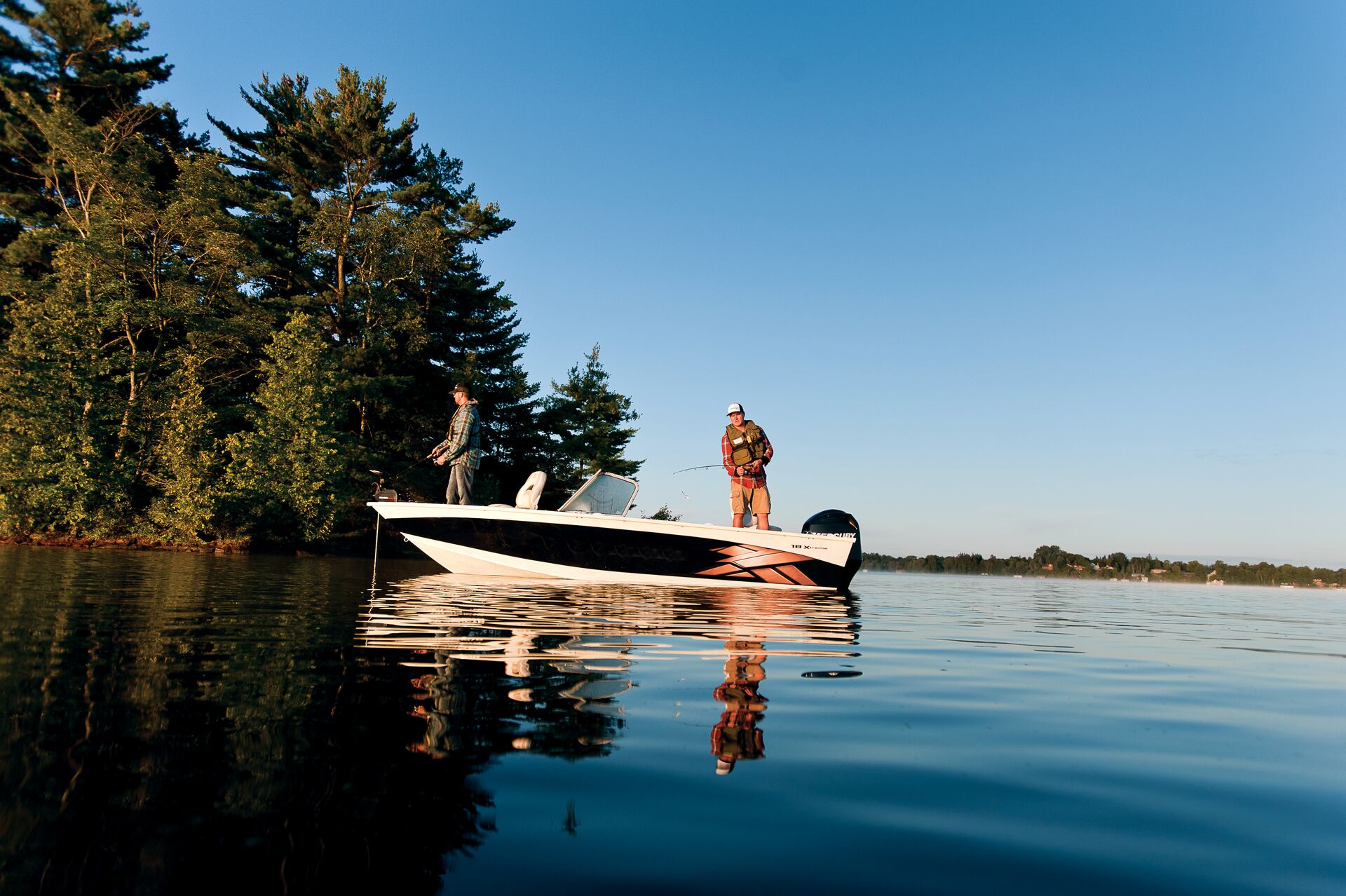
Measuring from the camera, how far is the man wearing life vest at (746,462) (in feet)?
42.3

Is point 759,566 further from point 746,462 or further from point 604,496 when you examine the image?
point 604,496

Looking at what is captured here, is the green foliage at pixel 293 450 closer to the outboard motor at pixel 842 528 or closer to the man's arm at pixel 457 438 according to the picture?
the man's arm at pixel 457 438

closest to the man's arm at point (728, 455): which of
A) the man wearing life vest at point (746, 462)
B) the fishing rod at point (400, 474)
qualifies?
the man wearing life vest at point (746, 462)

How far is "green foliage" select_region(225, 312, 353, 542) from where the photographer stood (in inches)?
941

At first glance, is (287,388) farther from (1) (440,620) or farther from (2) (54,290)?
(1) (440,620)

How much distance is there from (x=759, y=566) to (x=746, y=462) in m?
1.86

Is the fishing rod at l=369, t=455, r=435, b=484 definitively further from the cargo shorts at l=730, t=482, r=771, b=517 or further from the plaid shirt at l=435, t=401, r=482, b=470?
the cargo shorts at l=730, t=482, r=771, b=517

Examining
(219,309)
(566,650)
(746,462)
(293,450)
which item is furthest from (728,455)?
(219,309)

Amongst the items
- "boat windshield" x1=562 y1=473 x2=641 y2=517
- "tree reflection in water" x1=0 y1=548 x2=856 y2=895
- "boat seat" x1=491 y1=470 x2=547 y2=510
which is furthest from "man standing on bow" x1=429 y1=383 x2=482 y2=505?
"tree reflection in water" x1=0 y1=548 x2=856 y2=895

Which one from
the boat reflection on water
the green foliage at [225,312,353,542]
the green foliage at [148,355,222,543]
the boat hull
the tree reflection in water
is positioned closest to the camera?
the tree reflection in water

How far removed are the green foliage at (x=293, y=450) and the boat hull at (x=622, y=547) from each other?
13.7m

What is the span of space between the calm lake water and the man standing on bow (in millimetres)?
6271

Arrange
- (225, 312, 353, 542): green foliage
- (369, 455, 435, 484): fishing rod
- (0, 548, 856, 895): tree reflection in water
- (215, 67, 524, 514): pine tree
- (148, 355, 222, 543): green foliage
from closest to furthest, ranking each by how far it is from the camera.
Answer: (0, 548, 856, 895): tree reflection in water
(369, 455, 435, 484): fishing rod
(148, 355, 222, 543): green foliage
(225, 312, 353, 542): green foliage
(215, 67, 524, 514): pine tree

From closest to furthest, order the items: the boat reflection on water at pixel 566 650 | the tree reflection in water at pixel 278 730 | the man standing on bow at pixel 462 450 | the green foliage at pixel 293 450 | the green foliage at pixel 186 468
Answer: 1. the tree reflection in water at pixel 278 730
2. the boat reflection on water at pixel 566 650
3. the man standing on bow at pixel 462 450
4. the green foliage at pixel 186 468
5. the green foliage at pixel 293 450
